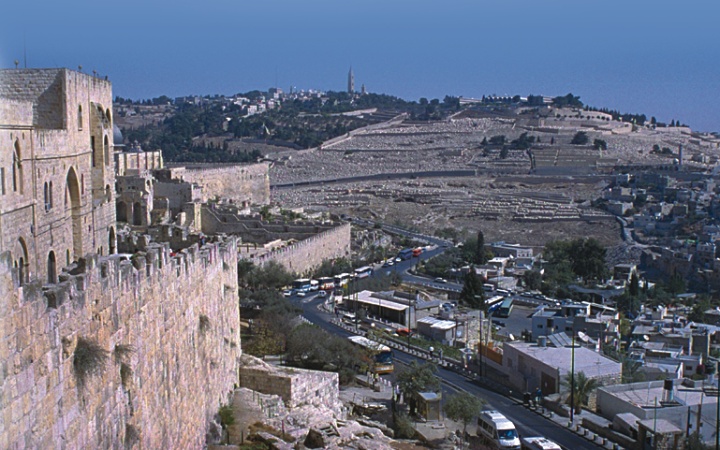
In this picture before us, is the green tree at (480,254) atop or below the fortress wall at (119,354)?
below

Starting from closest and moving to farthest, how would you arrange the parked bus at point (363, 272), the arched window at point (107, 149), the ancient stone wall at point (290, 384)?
the ancient stone wall at point (290, 384) → the arched window at point (107, 149) → the parked bus at point (363, 272)

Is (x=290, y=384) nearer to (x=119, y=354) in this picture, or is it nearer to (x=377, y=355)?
(x=119, y=354)

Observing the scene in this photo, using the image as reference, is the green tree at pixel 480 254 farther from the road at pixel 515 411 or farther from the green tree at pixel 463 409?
the green tree at pixel 463 409

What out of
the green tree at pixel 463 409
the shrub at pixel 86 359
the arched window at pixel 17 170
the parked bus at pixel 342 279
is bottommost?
the parked bus at pixel 342 279

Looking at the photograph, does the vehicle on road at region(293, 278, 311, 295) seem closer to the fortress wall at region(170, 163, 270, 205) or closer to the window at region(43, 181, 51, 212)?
→ the fortress wall at region(170, 163, 270, 205)

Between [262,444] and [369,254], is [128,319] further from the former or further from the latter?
[369,254]

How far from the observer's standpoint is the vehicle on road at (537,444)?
1292 cm

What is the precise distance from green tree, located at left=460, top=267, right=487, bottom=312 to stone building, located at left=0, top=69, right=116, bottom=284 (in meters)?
13.4

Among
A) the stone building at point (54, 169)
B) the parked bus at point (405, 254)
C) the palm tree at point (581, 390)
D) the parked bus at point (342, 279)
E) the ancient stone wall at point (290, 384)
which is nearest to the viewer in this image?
the stone building at point (54, 169)

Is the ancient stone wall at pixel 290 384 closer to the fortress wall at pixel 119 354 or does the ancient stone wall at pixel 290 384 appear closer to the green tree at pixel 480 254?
the fortress wall at pixel 119 354

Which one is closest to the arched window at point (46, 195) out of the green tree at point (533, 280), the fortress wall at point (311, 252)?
the fortress wall at point (311, 252)

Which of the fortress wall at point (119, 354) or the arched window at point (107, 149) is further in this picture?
the arched window at point (107, 149)

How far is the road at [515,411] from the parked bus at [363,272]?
7600 millimetres

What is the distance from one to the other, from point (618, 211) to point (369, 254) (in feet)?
83.4
